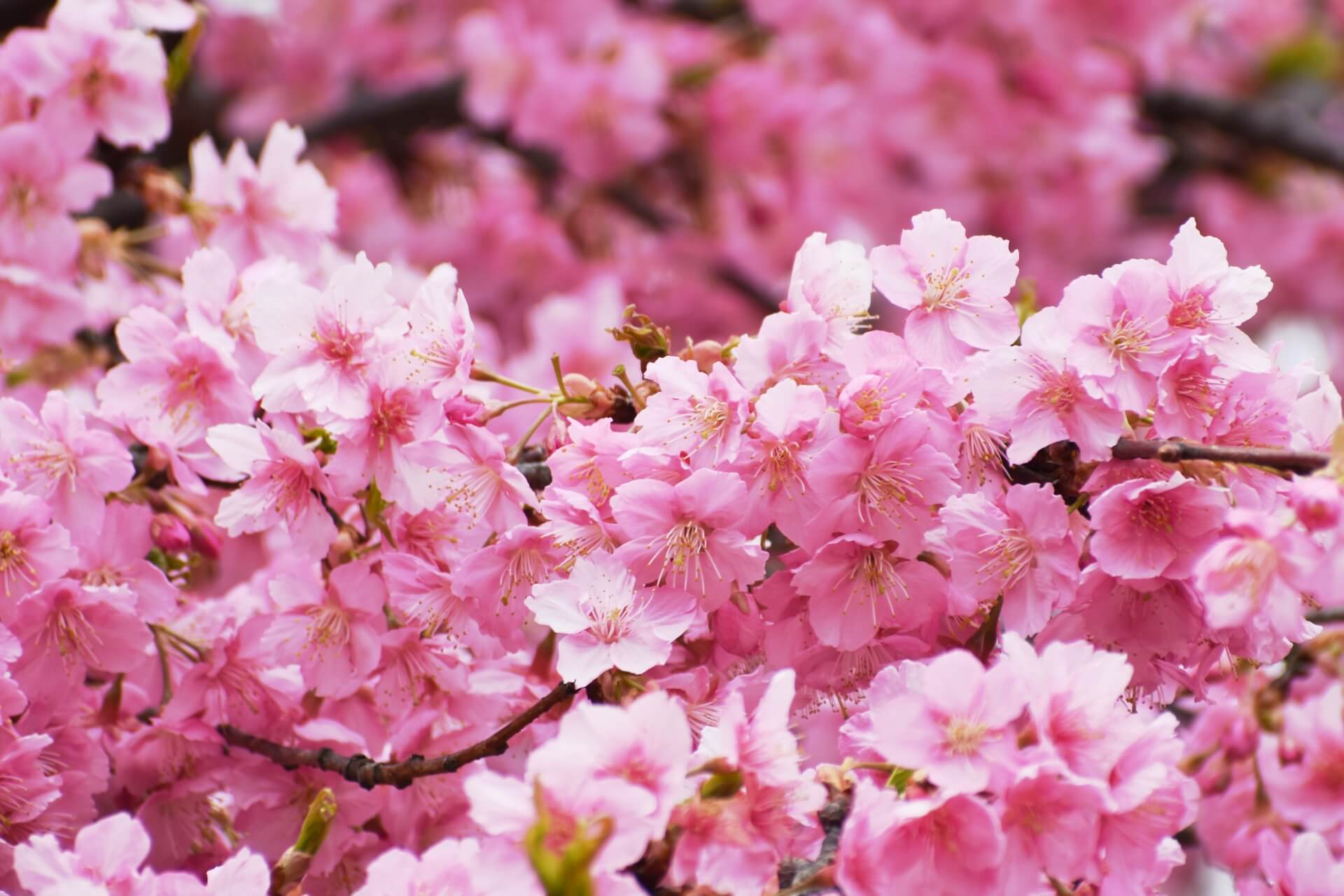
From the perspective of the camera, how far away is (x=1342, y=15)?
4.58 m

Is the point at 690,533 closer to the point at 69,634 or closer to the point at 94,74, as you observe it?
the point at 69,634

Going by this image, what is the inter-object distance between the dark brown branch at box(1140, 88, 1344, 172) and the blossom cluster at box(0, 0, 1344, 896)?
6.99 feet

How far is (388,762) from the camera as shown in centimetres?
125

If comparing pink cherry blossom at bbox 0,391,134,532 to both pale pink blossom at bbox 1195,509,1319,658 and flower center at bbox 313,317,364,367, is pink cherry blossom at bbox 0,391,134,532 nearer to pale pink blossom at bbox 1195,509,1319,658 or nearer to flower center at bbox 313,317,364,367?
flower center at bbox 313,317,364,367

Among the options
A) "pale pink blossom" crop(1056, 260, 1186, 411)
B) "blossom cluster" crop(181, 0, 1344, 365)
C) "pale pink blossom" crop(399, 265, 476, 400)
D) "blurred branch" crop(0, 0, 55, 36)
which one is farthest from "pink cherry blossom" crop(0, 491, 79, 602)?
"blossom cluster" crop(181, 0, 1344, 365)

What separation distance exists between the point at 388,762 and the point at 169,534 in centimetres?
32

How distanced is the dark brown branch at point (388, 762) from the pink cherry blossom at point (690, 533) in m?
0.13

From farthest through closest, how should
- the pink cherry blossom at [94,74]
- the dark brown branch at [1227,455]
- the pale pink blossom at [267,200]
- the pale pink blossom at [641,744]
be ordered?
the pale pink blossom at [267,200] < the pink cherry blossom at [94,74] < the dark brown branch at [1227,455] < the pale pink blossom at [641,744]

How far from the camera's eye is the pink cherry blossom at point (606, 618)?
1033 millimetres

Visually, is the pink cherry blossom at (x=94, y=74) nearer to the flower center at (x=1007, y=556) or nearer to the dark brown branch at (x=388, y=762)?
the dark brown branch at (x=388, y=762)

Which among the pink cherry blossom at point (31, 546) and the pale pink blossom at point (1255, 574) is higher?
the pale pink blossom at point (1255, 574)

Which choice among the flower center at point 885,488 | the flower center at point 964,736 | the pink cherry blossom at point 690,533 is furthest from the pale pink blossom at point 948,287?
the flower center at point 964,736

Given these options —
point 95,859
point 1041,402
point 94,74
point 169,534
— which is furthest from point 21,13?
point 1041,402

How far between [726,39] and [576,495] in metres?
2.47
